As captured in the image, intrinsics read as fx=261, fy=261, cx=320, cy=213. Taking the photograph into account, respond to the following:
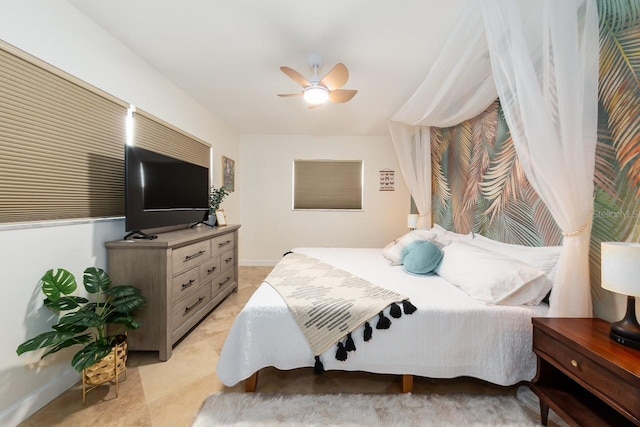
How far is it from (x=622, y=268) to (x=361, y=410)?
1.41 meters

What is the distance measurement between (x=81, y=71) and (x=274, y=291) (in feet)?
6.54

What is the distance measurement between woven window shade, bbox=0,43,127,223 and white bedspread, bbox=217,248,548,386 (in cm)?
138

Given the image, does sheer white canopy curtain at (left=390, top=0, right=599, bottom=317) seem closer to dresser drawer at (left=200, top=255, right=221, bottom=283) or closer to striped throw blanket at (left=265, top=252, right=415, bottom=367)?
striped throw blanket at (left=265, top=252, right=415, bottom=367)

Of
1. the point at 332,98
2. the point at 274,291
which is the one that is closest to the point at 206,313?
the point at 274,291

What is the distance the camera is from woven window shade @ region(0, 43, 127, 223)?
4.60 ft

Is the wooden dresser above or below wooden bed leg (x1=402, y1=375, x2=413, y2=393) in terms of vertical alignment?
above

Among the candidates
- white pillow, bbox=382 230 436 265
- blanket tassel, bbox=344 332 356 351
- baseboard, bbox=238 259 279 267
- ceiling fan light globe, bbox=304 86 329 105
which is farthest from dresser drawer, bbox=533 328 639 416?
baseboard, bbox=238 259 279 267

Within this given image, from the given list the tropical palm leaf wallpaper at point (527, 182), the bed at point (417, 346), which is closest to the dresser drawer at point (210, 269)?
the bed at point (417, 346)

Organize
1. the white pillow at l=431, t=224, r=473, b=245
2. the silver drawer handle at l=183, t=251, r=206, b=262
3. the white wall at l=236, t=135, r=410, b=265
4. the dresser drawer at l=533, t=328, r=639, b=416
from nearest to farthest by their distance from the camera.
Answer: the dresser drawer at l=533, t=328, r=639, b=416 < the silver drawer handle at l=183, t=251, r=206, b=262 < the white pillow at l=431, t=224, r=473, b=245 < the white wall at l=236, t=135, r=410, b=265

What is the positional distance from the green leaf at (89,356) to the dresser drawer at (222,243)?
130 centimetres

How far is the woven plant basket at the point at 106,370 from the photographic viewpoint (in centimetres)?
154

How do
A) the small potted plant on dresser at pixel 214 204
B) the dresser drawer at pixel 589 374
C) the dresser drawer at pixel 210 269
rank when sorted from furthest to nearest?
the small potted plant on dresser at pixel 214 204
the dresser drawer at pixel 210 269
the dresser drawer at pixel 589 374

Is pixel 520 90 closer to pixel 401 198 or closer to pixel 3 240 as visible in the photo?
pixel 3 240

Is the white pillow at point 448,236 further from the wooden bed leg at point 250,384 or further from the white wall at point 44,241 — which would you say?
the white wall at point 44,241
